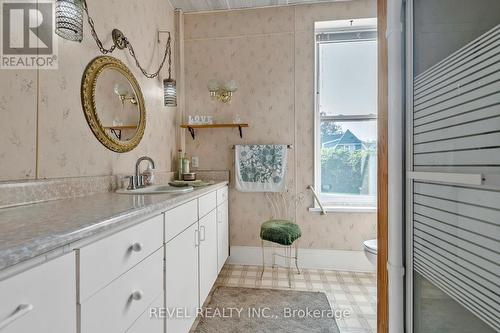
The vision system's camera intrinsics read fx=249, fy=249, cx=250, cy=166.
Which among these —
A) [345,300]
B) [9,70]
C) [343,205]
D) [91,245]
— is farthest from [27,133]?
[343,205]

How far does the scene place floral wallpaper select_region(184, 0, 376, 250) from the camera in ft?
8.68

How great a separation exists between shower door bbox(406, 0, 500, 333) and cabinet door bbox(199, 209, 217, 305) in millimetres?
1242

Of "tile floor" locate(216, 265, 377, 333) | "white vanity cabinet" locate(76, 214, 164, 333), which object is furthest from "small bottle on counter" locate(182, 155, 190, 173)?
"white vanity cabinet" locate(76, 214, 164, 333)

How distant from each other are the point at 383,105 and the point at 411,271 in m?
0.68

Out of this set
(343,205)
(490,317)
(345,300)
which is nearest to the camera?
(490,317)

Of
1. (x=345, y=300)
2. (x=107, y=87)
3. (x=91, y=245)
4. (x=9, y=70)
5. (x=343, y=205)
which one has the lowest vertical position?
(x=345, y=300)

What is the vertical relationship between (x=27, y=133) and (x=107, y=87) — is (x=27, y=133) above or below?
below

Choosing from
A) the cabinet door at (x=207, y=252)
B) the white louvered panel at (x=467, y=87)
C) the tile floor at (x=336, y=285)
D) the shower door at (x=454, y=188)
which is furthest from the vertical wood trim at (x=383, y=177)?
the cabinet door at (x=207, y=252)

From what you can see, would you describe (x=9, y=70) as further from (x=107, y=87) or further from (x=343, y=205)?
(x=343, y=205)

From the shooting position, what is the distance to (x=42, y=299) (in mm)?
545

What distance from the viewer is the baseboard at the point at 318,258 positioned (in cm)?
258

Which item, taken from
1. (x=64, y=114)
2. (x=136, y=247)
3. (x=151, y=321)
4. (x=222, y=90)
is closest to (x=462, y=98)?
(x=136, y=247)

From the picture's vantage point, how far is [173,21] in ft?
8.91

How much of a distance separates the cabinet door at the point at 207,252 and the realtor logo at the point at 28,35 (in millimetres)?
1236
